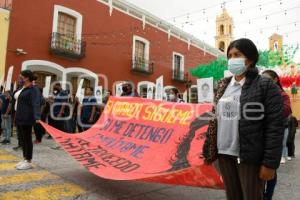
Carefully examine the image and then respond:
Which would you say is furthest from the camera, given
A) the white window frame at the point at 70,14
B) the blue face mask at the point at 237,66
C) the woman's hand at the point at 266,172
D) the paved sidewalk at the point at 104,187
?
the white window frame at the point at 70,14

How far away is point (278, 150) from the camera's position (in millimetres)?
2020

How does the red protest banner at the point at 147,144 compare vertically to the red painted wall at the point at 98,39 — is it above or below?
below

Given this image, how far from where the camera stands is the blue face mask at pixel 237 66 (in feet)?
7.46

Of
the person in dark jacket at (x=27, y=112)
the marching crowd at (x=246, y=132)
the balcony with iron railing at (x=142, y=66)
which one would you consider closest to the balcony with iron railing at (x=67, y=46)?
the balcony with iron railing at (x=142, y=66)

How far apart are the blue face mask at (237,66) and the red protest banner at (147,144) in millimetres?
1020

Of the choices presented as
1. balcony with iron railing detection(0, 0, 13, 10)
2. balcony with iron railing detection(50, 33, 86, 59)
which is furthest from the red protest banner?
balcony with iron railing detection(0, 0, 13, 10)

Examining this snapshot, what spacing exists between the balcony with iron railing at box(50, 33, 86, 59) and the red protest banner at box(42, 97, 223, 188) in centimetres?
819

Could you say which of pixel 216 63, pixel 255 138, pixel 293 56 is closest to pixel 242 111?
pixel 255 138

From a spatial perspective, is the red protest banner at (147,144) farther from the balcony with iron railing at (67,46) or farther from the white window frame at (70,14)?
the white window frame at (70,14)

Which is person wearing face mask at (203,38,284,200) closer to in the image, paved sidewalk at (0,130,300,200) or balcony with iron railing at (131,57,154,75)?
paved sidewalk at (0,130,300,200)

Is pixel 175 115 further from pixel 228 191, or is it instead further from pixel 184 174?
pixel 228 191

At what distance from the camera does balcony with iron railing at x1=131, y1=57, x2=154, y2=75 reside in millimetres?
17641

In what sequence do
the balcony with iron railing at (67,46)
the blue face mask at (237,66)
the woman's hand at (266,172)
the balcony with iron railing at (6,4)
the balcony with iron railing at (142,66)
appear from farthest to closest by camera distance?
1. the balcony with iron railing at (142,66)
2. the balcony with iron railing at (67,46)
3. the balcony with iron railing at (6,4)
4. the blue face mask at (237,66)
5. the woman's hand at (266,172)

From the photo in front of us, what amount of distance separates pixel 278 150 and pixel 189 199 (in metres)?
1.97
